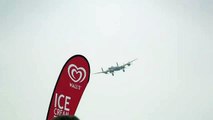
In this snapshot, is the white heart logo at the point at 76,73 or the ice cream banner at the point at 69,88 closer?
the ice cream banner at the point at 69,88

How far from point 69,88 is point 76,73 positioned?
0.33ft

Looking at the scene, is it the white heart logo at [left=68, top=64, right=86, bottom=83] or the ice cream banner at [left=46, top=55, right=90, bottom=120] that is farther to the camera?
the white heart logo at [left=68, top=64, right=86, bottom=83]

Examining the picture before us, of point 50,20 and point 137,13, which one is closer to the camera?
point 50,20

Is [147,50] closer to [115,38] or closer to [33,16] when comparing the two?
[115,38]

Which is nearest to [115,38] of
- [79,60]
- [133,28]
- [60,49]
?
[133,28]

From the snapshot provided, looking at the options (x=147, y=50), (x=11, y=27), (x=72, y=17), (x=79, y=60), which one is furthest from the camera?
(x=147, y=50)

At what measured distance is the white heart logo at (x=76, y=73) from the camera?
2.18 meters

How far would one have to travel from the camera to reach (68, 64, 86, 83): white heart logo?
218 cm

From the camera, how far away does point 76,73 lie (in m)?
2.20

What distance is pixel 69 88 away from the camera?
215 cm

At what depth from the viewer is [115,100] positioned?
312 cm

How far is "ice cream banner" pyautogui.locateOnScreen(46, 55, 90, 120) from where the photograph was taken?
6.79ft

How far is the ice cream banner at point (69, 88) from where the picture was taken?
81.4 inches

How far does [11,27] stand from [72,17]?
491 mm
